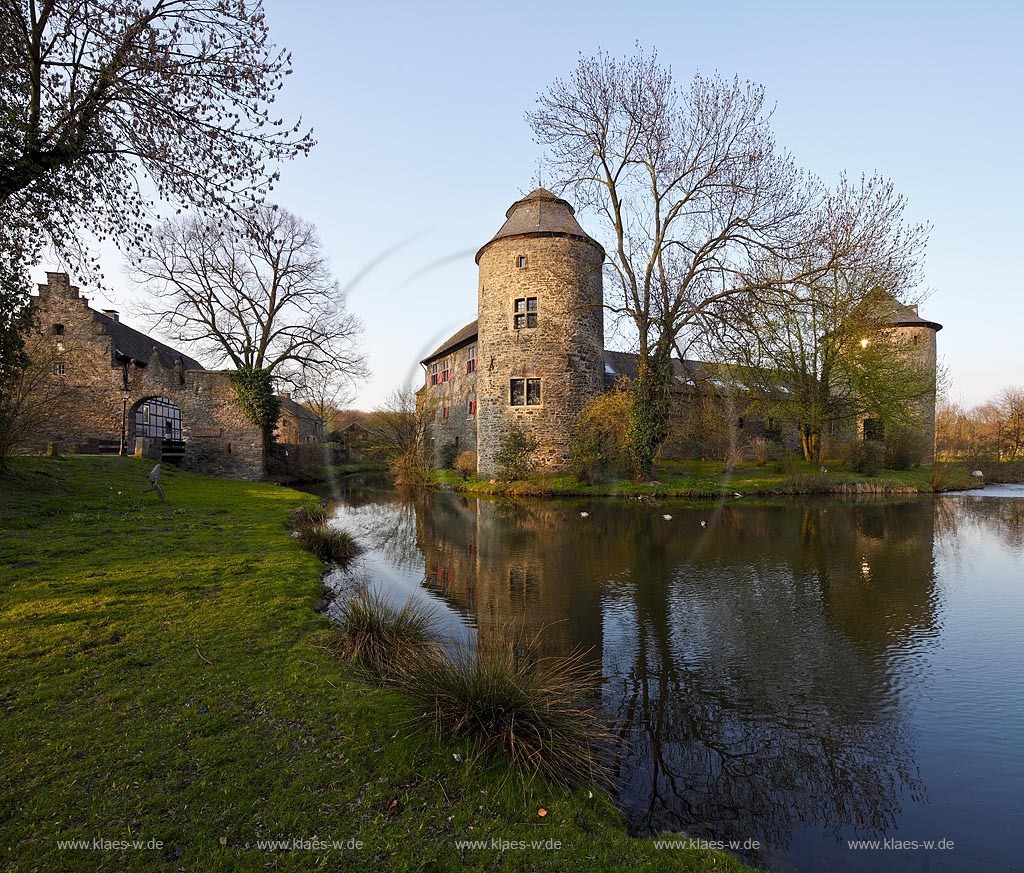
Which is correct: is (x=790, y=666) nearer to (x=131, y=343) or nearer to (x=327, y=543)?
(x=327, y=543)

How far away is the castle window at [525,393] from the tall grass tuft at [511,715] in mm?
20468

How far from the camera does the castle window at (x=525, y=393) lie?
2397cm

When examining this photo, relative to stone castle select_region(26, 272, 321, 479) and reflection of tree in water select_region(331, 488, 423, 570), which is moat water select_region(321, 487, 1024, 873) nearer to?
reflection of tree in water select_region(331, 488, 423, 570)

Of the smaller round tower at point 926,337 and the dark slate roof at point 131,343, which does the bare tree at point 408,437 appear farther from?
the smaller round tower at point 926,337

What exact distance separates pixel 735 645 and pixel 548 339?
1950cm

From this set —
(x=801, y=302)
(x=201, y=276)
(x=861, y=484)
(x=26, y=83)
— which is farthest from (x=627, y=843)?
(x=201, y=276)

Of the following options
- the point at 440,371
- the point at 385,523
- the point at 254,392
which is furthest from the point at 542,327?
the point at 440,371

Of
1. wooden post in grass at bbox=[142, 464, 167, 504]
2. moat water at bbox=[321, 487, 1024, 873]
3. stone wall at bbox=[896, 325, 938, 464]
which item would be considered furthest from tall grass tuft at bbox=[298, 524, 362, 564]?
stone wall at bbox=[896, 325, 938, 464]

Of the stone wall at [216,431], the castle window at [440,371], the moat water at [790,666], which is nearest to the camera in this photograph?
the moat water at [790,666]

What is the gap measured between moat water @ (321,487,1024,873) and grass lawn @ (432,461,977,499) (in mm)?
8363

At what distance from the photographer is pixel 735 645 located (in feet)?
18.3

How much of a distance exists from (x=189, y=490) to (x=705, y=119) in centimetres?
2196

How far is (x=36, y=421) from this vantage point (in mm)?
13086

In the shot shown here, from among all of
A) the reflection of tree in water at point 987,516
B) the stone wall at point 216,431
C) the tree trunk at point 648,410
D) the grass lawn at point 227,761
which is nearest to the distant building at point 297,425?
the stone wall at point 216,431
